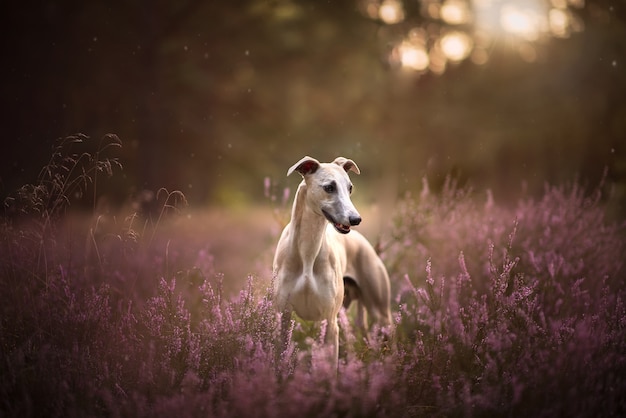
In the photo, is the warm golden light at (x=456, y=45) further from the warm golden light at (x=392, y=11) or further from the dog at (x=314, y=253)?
the dog at (x=314, y=253)

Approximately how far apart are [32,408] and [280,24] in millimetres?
14400

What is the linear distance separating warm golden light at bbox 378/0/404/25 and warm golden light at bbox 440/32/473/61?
168cm

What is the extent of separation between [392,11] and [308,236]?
52.1ft

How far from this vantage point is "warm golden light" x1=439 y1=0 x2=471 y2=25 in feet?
62.8

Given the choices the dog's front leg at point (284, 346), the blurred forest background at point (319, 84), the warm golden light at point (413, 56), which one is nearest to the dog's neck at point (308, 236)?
the dog's front leg at point (284, 346)

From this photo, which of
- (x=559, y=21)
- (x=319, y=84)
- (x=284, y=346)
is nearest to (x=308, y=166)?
(x=284, y=346)

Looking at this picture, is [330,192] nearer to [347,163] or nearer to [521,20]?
[347,163]

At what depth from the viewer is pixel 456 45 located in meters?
20.0

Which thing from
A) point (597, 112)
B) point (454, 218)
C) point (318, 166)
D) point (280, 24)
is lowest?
point (454, 218)

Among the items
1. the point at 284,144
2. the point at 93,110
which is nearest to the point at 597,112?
the point at 284,144

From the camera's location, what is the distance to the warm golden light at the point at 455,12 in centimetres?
1915

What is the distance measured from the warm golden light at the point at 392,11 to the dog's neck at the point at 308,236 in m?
15.4

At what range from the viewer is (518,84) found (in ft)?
61.4

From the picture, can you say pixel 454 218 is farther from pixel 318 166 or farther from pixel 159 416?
pixel 159 416
